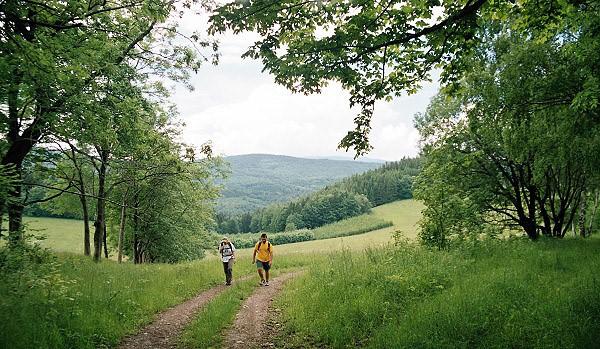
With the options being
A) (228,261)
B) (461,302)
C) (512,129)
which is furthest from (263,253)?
(512,129)

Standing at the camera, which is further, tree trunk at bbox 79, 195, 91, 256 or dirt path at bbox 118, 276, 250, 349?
tree trunk at bbox 79, 195, 91, 256

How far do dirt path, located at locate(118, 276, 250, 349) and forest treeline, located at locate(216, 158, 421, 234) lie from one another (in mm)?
96470

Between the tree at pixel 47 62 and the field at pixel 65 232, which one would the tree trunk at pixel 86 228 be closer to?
the tree at pixel 47 62

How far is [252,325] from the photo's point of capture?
9.80 metres

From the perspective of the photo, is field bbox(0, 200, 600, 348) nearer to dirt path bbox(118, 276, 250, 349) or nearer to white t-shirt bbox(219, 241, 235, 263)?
dirt path bbox(118, 276, 250, 349)

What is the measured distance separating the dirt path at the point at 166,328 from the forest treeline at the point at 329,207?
96470mm

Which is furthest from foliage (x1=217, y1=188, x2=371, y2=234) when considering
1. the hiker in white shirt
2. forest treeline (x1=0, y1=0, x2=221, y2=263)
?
the hiker in white shirt

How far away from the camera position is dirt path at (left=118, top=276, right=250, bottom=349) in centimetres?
842

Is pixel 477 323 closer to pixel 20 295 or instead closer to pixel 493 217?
pixel 20 295

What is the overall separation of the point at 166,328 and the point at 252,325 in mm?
2179

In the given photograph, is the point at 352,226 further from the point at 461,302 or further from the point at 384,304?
the point at 461,302

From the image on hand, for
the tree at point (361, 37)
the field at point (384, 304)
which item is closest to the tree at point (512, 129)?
the tree at point (361, 37)

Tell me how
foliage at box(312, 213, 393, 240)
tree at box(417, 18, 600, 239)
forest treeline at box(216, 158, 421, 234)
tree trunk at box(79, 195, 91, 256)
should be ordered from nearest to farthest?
1. tree at box(417, 18, 600, 239)
2. tree trunk at box(79, 195, 91, 256)
3. foliage at box(312, 213, 393, 240)
4. forest treeline at box(216, 158, 421, 234)

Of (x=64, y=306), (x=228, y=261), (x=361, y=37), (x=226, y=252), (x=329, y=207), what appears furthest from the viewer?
(x=329, y=207)
